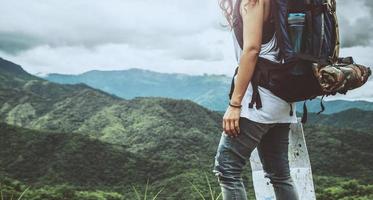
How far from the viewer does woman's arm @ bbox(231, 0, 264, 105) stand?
2.12 meters

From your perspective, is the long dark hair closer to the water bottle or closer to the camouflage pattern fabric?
the water bottle

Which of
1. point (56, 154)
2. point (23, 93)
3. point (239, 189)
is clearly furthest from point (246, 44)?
point (23, 93)

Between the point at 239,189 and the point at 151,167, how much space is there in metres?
92.4

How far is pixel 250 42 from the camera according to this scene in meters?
2.12

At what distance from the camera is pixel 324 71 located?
81.7 inches

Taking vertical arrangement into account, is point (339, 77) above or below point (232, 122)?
above

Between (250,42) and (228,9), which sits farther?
(228,9)

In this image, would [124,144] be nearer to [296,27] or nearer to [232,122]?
[232,122]

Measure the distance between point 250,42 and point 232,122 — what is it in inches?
13.4

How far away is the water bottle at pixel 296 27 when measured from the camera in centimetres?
209

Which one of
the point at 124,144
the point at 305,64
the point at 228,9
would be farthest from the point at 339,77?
the point at 124,144

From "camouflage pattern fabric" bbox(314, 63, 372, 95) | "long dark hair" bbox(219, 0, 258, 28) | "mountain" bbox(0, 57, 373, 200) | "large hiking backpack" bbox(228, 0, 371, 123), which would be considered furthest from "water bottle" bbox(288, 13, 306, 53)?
"mountain" bbox(0, 57, 373, 200)

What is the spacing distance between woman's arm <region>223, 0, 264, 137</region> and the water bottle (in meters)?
0.12

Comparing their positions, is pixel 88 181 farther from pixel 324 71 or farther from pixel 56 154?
pixel 324 71
